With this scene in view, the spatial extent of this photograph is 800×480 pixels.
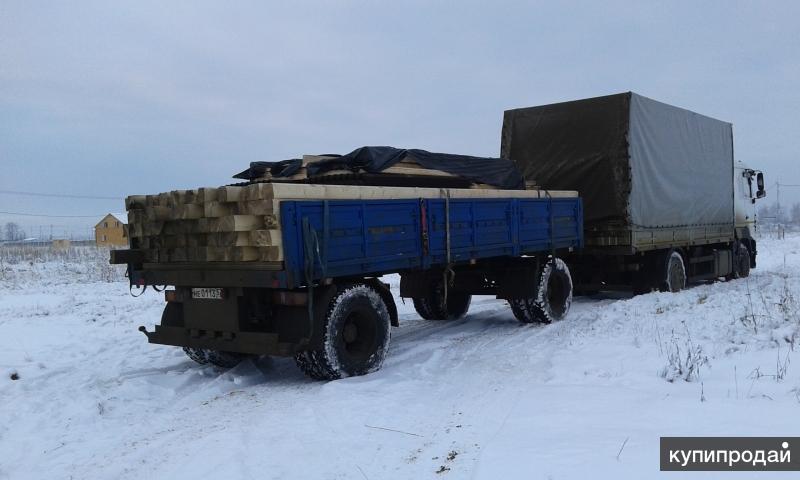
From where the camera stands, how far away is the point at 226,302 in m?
6.34

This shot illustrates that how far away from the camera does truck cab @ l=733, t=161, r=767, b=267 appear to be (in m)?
16.1

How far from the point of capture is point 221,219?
6.04m

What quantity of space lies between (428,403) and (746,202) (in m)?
14.9

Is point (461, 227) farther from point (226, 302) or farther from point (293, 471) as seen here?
point (293, 471)

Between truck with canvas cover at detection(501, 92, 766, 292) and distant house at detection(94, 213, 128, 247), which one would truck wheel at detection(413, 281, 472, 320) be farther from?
distant house at detection(94, 213, 128, 247)

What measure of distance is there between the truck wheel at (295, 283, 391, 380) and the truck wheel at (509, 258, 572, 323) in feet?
11.0

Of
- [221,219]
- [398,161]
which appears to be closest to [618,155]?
[398,161]

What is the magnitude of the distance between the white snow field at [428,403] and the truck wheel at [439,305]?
1.34 m

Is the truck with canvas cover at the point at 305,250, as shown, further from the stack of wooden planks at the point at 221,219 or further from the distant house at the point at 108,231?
the distant house at the point at 108,231

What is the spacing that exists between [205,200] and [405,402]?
2864 mm

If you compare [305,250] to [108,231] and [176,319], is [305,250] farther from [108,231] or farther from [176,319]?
[108,231]

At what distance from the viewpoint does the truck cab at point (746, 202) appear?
1606 centimetres

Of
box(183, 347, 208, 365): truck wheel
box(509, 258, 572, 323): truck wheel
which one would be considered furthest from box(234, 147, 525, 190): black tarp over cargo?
box(183, 347, 208, 365): truck wheel

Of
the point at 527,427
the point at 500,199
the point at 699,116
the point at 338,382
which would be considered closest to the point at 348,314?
the point at 338,382
